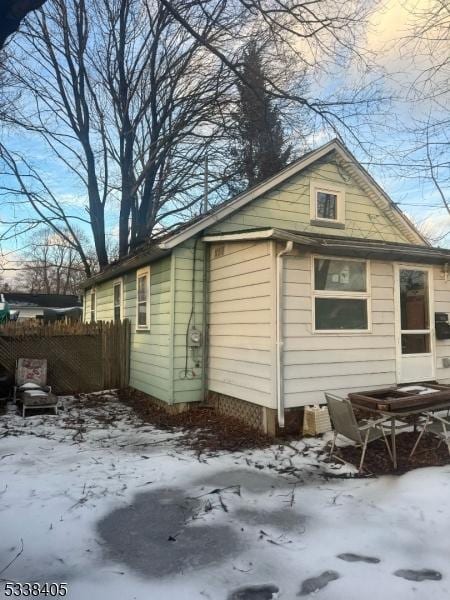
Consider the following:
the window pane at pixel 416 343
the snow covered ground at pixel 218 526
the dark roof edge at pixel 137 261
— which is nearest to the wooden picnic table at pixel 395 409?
the snow covered ground at pixel 218 526

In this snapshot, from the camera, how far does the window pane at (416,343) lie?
24.3ft

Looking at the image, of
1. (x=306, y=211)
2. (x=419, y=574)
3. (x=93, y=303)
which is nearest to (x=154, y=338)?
(x=306, y=211)

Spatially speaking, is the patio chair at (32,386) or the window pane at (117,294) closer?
the patio chair at (32,386)

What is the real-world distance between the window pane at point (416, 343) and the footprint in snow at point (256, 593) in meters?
5.52

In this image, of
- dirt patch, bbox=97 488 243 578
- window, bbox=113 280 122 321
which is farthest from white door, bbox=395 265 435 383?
window, bbox=113 280 122 321

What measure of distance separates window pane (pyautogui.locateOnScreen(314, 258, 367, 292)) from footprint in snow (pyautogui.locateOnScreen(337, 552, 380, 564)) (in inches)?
160

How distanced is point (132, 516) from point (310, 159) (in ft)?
25.4

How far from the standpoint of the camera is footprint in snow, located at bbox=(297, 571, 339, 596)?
2.64m

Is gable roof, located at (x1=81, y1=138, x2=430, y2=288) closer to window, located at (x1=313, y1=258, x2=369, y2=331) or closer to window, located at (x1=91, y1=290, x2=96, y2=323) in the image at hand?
window, located at (x1=313, y1=258, x2=369, y2=331)

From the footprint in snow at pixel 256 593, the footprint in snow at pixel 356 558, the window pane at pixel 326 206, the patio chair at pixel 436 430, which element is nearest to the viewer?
the footprint in snow at pixel 256 593

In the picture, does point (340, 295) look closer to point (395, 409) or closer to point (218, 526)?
point (395, 409)

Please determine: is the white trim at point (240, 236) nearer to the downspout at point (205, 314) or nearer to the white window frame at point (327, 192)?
the downspout at point (205, 314)

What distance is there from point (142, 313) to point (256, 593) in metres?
7.43

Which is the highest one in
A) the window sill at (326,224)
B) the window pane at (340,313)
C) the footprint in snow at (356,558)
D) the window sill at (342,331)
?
the window sill at (326,224)
